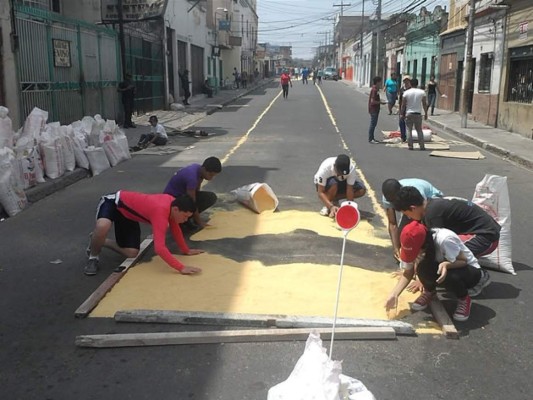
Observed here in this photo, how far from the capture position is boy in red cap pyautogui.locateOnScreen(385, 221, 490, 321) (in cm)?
429

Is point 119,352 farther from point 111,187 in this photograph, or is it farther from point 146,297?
point 111,187

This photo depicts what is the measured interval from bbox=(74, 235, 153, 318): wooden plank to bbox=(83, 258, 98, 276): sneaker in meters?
0.20

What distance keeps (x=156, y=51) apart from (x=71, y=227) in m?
21.6

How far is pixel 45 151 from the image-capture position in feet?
33.0

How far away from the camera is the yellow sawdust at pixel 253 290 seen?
4594mm

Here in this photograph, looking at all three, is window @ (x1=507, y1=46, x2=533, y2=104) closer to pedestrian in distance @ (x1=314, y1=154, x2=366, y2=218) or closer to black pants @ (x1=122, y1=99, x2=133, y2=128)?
pedestrian in distance @ (x1=314, y1=154, x2=366, y2=218)

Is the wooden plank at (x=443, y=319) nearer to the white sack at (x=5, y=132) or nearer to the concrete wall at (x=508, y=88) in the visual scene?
the white sack at (x=5, y=132)

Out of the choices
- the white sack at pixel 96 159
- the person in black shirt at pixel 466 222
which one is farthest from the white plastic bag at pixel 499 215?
the white sack at pixel 96 159

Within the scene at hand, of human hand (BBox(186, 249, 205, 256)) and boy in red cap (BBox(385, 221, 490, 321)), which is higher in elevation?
boy in red cap (BBox(385, 221, 490, 321))

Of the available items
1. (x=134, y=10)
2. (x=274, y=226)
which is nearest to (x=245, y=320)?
(x=274, y=226)

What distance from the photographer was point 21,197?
8219 millimetres

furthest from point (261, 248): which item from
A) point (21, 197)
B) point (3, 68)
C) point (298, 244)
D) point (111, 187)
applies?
point (3, 68)

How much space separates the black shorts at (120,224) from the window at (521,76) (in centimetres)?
1473

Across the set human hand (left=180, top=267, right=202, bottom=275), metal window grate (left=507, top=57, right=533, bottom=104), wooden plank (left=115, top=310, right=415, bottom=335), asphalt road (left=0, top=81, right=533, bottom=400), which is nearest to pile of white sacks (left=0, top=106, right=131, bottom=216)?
asphalt road (left=0, top=81, right=533, bottom=400)
